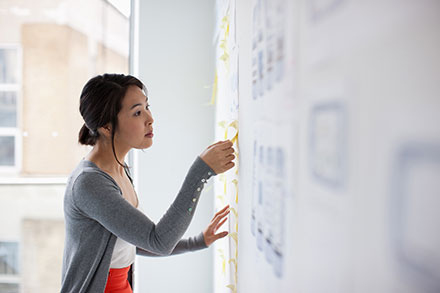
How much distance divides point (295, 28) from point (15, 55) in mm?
2330

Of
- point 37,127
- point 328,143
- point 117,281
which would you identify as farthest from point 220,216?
point 37,127

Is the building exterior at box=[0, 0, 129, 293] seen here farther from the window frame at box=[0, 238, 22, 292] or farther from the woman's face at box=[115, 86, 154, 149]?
the woman's face at box=[115, 86, 154, 149]

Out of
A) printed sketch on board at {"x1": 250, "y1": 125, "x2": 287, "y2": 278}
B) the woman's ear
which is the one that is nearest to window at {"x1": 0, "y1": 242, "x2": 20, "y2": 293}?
the woman's ear

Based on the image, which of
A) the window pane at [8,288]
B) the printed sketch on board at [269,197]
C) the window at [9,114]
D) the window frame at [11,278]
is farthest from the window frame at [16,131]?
the printed sketch on board at [269,197]

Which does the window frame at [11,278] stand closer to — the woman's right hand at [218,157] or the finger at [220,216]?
the finger at [220,216]

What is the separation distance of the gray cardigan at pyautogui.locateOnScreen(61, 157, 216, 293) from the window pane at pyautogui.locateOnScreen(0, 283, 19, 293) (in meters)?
1.52

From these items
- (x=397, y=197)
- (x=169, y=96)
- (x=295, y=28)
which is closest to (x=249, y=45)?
(x=295, y=28)

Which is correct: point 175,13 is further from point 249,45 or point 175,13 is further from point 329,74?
point 329,74

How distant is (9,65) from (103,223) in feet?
6.05

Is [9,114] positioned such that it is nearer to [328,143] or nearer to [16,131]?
[16,131]

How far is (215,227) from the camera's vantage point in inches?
42.4

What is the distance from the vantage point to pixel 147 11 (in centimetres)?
187

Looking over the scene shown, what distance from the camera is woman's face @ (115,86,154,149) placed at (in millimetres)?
1019

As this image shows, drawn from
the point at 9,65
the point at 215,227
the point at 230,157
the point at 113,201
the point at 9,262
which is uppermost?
the point at 9,65
